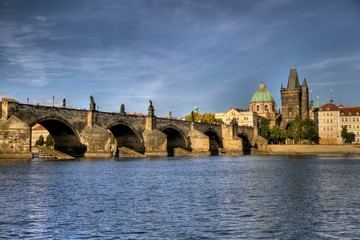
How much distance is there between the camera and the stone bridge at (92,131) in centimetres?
5481

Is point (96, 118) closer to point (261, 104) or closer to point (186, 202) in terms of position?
point (186, 202)

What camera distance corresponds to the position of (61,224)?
17.6m

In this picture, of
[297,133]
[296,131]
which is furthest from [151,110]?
[296,131]

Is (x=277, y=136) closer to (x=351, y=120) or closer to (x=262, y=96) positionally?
(x=351, y=120)

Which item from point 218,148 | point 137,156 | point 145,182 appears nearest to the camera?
point 145,182

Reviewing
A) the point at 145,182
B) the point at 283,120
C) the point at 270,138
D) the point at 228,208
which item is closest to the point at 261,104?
the point at 283,120

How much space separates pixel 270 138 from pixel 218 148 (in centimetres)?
3508

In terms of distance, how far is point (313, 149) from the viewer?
122 meters

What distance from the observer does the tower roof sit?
168800 millimetres

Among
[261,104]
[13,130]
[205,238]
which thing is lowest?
[205,238]

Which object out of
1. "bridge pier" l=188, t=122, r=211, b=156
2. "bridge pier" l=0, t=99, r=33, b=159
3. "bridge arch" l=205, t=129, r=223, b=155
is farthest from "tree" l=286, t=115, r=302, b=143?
"bridge pier" l=0, t=99, r=33, b=159

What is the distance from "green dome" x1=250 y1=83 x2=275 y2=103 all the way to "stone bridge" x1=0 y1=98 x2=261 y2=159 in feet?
261

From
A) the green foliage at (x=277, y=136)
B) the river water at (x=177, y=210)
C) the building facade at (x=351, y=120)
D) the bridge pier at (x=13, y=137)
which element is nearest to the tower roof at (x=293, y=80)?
the green foliage at (x=277, y=136)

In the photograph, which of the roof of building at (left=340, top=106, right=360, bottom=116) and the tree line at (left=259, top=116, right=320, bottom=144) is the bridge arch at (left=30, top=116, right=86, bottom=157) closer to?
the tree line at (left=259, top=116, right=320, bottom=144)
